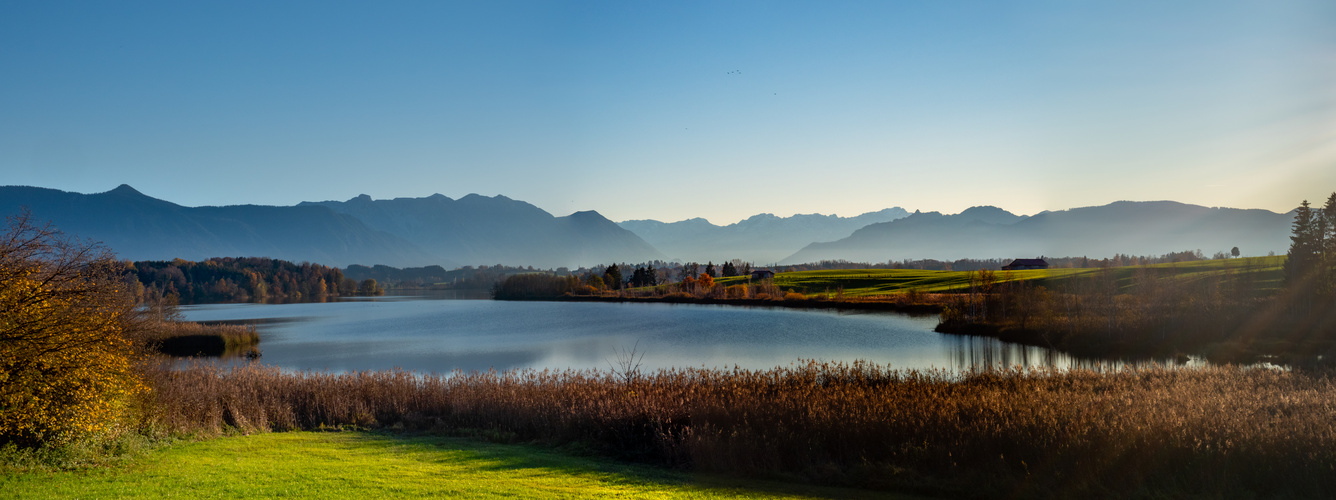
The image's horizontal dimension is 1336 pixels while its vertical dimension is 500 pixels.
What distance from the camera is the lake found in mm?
33344

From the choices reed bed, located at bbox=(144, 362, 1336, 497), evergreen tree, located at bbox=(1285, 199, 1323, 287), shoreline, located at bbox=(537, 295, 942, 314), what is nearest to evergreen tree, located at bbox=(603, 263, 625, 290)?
shoreline, located at bbox=(537, 295, 942, 314)

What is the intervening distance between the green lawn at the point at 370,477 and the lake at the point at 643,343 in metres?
16.5

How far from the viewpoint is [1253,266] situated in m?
55.0

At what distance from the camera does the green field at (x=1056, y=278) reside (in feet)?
173

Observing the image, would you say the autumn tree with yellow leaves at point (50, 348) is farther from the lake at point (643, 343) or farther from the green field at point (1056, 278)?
the green field at point (1056, 278)

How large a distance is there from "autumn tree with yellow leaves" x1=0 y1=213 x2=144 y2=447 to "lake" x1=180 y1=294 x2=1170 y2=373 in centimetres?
2008

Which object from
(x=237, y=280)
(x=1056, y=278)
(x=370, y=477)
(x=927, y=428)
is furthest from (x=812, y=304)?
(x=237, y=280)

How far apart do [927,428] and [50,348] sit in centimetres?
1430

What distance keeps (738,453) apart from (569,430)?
461 centimetres

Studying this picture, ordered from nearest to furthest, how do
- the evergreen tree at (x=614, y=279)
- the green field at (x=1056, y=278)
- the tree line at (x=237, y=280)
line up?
the green field at (x=1056, y=278), the tree line at (x=237, y=280), the evergreen tree at (x=614, y=279)

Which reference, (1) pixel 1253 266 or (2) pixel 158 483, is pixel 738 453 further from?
(1) pixel 1253 266

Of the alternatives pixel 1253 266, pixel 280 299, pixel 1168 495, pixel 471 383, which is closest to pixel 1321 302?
pixel 1253 266

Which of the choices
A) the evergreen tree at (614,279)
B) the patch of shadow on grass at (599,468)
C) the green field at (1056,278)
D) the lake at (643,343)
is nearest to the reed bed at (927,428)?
the patch of shadow on grass at (599,468)

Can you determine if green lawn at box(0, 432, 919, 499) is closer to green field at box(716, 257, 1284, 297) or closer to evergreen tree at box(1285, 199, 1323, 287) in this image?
evergreen tree at box(1285, 199, 1323, 287)
